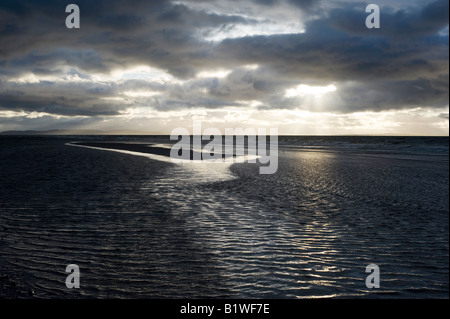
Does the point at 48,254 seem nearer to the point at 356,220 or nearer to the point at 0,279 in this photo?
the point at 0,279

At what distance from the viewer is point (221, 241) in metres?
9.11

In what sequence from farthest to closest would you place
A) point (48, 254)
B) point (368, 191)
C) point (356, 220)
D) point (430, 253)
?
point (368, 191)
point (356, 220)
point (430, 253)
point (48, 254)

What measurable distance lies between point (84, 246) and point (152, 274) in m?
2.62

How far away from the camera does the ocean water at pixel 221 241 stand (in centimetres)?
636

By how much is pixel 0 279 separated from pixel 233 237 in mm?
5318

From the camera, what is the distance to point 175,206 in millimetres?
13406

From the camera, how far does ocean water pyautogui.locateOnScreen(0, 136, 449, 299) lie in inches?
251

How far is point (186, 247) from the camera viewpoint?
8.53 metres
